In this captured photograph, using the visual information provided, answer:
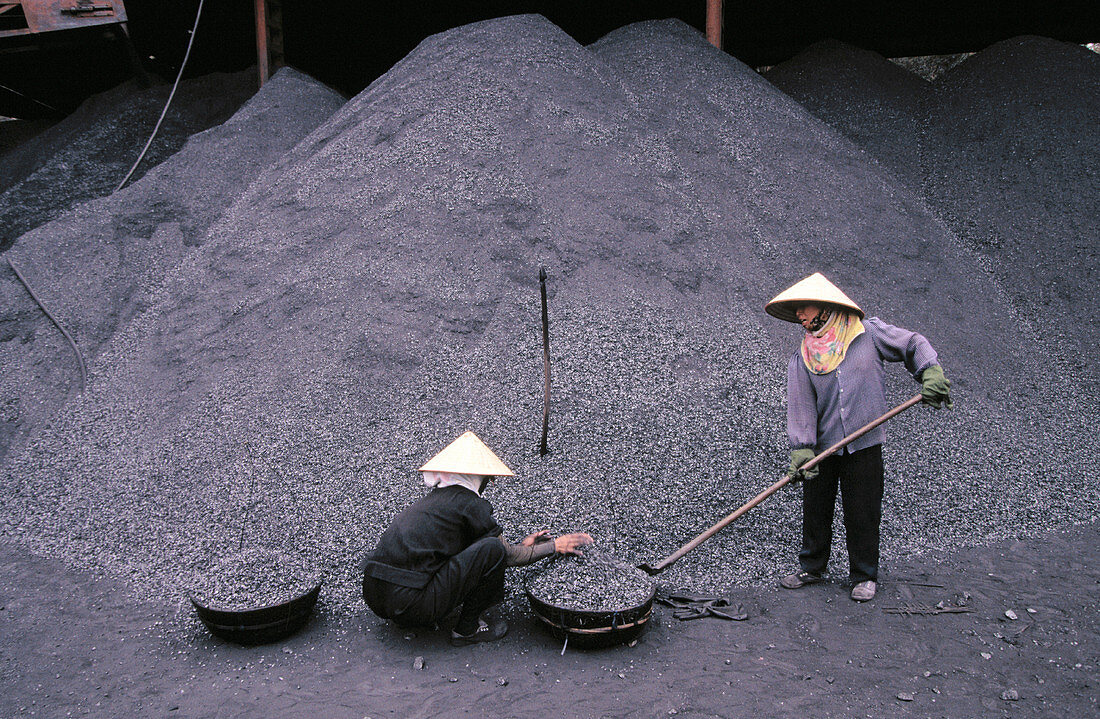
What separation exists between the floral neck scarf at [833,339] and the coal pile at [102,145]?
780cm

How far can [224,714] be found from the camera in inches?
88.5

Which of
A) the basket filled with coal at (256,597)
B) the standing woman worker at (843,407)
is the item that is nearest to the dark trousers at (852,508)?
the standing woman worker at (843,407)

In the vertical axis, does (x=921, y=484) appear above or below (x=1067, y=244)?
below

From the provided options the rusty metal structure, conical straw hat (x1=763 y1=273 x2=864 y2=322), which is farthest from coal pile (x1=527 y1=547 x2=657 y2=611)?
the rusty metal structure

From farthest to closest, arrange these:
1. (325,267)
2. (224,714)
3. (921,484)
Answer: (325,267)
(921,484)
(224,714)

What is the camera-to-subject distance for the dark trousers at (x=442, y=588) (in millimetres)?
2438

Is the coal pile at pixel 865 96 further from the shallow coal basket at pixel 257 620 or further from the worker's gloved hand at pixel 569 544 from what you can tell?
the shallow coal basket at pixel 257 620

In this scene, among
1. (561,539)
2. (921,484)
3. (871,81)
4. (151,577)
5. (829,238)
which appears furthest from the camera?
(871,81)

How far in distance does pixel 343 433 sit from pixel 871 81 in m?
6.77

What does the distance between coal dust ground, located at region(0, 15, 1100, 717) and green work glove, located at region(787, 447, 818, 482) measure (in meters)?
0.51

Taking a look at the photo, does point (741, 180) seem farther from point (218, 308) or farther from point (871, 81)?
point (218, 308)

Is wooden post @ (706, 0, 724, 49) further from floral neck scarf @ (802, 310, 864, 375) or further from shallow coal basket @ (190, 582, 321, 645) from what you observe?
shallow coal basket @ (190, 582, 321, 645)

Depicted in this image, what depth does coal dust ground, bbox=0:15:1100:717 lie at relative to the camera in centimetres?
252

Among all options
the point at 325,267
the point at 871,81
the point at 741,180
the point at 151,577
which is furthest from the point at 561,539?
the point at 871,81
